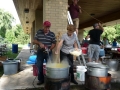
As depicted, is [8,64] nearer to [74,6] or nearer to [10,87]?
[10,87]

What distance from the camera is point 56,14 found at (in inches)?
228

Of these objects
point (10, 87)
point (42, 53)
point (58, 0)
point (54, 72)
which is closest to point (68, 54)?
point (42, 53)

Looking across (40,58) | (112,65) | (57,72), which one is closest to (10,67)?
(40,58)

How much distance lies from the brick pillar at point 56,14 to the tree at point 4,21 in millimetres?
44440

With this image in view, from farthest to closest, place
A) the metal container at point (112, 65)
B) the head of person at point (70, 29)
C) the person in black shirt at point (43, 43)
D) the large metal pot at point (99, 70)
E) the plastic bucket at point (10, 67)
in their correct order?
the metal container at point (112, 65)
the plastic bucket at point (10, 67)
the person in black shirt at point (43, 43)
the head of person at point (70, 29)
the large metal pot at point (99, 70)

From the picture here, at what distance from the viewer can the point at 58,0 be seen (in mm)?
5805

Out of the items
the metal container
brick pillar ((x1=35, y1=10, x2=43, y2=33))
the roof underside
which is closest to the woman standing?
the metal container

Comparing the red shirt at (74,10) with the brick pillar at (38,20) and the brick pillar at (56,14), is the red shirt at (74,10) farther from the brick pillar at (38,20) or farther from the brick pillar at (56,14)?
the brick pillar at (38,20)

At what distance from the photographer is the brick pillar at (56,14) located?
18.9 ft

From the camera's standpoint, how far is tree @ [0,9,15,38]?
47.7 meters

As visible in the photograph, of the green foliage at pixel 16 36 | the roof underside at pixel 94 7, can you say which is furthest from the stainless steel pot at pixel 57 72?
the green foliage at pixel 16 36

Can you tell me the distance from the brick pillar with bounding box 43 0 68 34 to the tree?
4444 cm

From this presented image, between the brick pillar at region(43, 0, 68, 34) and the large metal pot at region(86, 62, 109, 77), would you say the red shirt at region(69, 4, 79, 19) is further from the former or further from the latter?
the large metal pot at region(86, 62, 109, 77)

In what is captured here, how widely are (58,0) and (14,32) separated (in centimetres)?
4801
